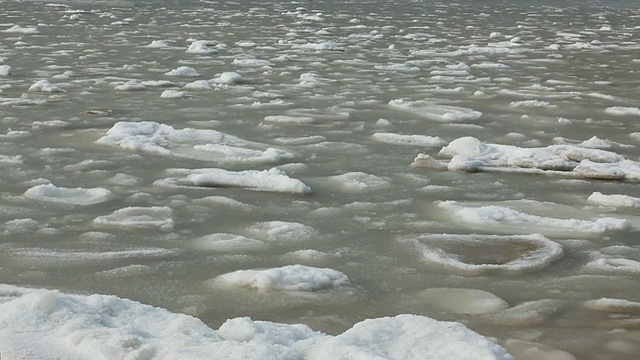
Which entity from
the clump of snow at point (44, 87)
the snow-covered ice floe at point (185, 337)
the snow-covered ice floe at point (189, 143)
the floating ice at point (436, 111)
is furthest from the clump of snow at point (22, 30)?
the snow-covered ice floe at point (185, 337)

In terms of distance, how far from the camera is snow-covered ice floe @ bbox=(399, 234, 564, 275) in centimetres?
265

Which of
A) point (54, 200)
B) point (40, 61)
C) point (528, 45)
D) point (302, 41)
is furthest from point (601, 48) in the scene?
point (54, 200)

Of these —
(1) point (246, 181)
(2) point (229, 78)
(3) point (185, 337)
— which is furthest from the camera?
(2) point (229, 78)

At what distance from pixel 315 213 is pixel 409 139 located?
4.88 ft

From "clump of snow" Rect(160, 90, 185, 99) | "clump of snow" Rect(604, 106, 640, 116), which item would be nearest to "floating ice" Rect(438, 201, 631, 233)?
"clump of snow" Rect(604, 106, 640, 116)

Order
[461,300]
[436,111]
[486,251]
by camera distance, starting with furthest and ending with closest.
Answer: [436,111], [486,251], [461,300]

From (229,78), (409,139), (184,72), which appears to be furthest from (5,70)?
A: (409,139)

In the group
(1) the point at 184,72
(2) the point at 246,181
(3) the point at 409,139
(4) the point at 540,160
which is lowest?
(1) the point at 184,72

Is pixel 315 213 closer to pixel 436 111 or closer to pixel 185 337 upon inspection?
pixel 185 337

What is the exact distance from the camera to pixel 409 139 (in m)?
4.58

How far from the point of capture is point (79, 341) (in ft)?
5.96

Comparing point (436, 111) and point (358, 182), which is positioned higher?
point (358, 182)

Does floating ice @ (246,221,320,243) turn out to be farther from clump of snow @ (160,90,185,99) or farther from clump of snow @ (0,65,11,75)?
clump of snow @ (0,65,11,75)

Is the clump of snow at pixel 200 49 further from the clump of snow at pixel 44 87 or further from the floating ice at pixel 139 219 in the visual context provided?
the floating ice at pixel 139 219
